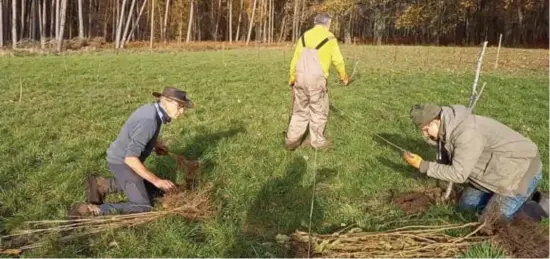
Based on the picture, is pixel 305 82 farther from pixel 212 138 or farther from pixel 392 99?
pixel 392 99

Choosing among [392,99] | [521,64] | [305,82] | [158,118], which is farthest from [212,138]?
[521,64]

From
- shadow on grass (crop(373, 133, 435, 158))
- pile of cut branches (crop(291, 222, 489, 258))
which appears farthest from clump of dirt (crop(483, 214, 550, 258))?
shadow on grass (crop(373, 133, 435, 158))

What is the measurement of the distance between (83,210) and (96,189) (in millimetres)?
444

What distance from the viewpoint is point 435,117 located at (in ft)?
15.6

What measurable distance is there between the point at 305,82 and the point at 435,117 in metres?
3.34

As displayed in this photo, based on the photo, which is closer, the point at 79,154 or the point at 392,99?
the point at 79,154

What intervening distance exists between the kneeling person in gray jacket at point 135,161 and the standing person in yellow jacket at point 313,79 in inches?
117

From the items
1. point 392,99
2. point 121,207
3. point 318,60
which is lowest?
point 121,207

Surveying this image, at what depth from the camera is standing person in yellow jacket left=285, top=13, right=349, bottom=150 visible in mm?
7742

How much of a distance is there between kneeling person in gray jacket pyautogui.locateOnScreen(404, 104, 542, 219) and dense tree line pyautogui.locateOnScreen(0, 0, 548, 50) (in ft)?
127

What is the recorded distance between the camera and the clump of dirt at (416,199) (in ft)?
18.2

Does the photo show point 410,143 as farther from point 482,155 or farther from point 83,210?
point 83,210

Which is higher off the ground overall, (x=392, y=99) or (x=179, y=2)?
(x=179, y=2)

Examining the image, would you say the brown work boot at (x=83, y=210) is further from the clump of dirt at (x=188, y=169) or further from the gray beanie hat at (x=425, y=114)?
the gray beanie hat at (x=425, y=114)
